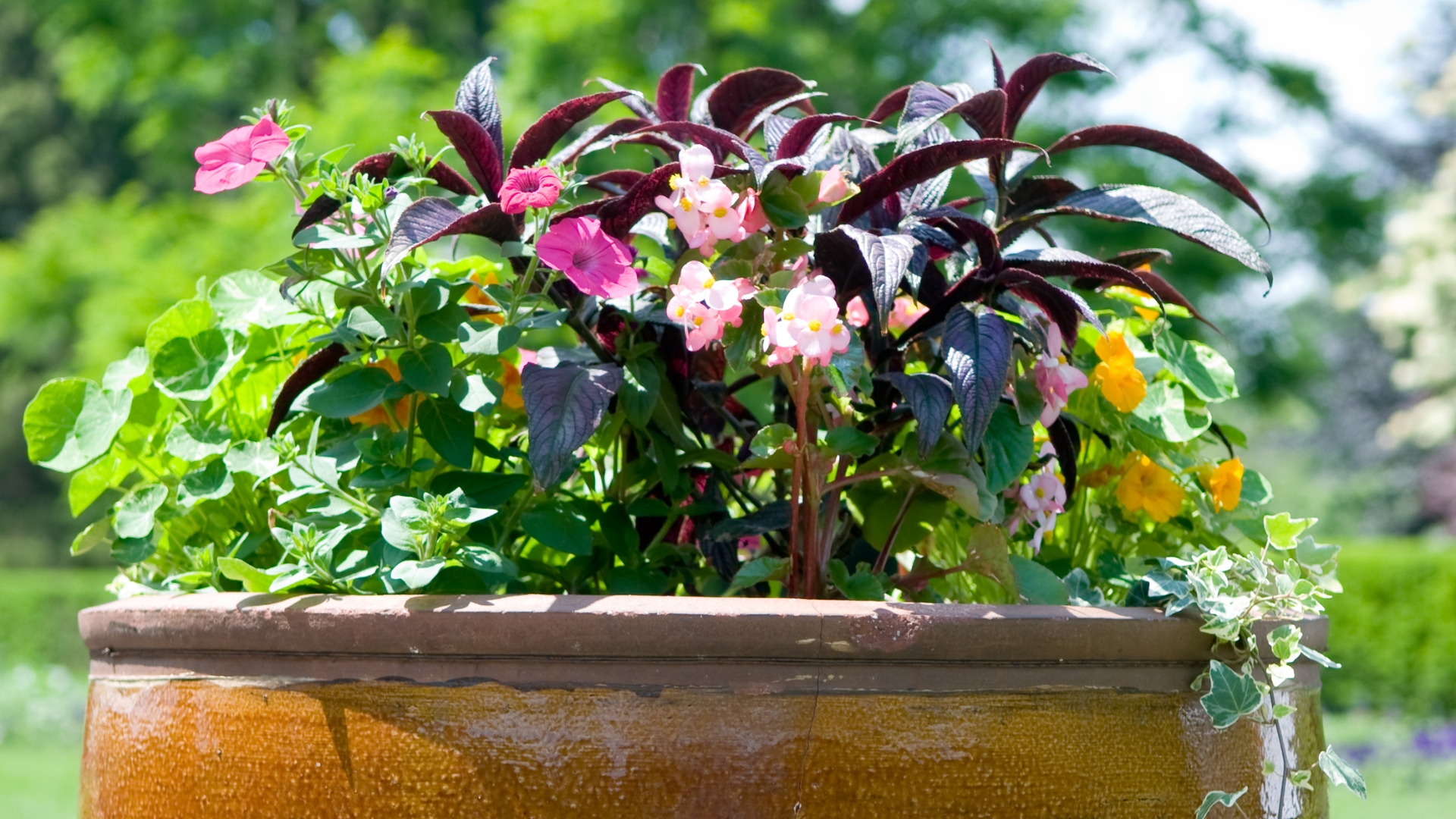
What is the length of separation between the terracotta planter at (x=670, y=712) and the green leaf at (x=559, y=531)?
198 mm

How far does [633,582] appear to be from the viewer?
1175mm

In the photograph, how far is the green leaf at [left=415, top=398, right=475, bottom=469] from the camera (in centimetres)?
113

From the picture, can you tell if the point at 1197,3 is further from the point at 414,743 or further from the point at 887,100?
the point at 414,743

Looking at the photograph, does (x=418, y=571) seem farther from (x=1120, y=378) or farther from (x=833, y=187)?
(x=1120, y=378)

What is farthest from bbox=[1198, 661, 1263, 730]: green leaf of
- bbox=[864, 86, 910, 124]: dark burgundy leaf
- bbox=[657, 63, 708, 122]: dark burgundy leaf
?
bbox=[657, 63, 708, 122]: dark burgundy leaf

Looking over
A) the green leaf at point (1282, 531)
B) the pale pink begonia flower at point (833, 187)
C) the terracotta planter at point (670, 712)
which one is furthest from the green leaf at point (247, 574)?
the green leaf at point (1282, 531)

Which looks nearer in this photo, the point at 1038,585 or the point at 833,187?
the point at 833,187

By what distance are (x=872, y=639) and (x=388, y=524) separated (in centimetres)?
44

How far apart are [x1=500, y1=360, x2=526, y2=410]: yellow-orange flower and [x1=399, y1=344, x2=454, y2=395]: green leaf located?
0.20 metres

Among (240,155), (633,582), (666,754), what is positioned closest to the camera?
(666,754)

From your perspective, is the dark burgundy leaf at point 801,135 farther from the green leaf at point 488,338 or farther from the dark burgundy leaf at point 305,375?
the dark burgundy leaf at point 305,375

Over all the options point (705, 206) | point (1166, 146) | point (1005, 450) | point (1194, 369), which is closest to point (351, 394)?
point (705, 206)

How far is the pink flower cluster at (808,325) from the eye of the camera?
0.95 meters

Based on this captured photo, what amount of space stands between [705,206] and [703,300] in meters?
0.08
